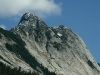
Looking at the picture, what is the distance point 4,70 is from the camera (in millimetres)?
165625

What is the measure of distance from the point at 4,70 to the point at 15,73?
21.1 feet

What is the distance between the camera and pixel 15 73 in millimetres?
165000
